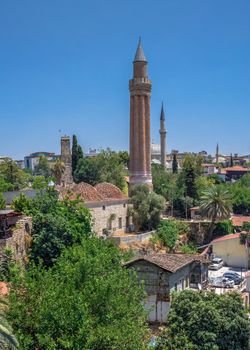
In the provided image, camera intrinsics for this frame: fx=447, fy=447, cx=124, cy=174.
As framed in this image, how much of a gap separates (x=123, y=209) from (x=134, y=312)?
73.6 ft

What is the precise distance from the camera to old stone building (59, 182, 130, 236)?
34409 millimetres

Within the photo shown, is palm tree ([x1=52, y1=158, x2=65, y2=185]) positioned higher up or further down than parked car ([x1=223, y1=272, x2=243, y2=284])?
higher up

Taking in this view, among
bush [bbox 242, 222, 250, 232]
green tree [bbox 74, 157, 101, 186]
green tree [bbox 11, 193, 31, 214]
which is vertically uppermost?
green tree [bbox 74, 157, 101, 186]

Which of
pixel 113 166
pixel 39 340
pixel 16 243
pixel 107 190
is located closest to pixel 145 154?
pixel 107 190

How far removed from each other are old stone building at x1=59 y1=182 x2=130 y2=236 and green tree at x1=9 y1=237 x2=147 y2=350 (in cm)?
1635

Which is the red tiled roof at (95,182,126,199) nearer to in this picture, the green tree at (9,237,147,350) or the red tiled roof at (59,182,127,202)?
the red tiled roof at (59,182,127,202)

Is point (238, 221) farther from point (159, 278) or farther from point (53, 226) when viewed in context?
point (53, 226)

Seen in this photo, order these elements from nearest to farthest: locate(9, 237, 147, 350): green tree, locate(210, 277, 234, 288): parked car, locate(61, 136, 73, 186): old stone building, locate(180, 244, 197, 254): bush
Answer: locate(9, 237, 147, 350): green tree
locate(210, 277, 234, 288): parked car
locate(180, 244, 197, 254): bush
locate(61, 136, 73, 186): old stone building

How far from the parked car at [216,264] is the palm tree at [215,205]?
4310mm

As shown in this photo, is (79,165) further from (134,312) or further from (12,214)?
(134,312)

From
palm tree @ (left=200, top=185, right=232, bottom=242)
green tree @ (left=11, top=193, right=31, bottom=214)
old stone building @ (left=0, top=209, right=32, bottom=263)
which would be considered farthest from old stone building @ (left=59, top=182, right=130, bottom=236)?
old stone building @ (left=0, top=209, right=32, bottom=263)

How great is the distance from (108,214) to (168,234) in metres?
5.23

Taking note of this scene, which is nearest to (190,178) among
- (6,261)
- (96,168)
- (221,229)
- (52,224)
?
(221,229)

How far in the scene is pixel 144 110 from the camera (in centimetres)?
4569
